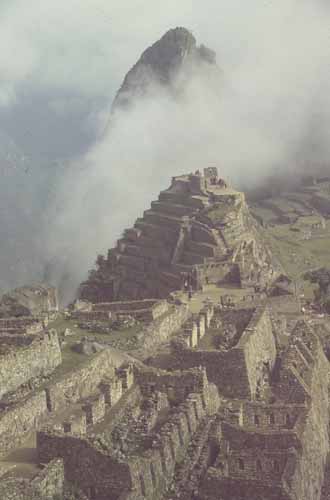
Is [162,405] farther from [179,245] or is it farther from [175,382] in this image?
[179,245]

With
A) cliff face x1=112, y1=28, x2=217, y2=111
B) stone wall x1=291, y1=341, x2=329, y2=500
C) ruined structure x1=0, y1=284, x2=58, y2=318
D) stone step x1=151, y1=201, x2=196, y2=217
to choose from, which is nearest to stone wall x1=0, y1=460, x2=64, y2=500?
stone wall x1=291, y1=341, x2=329, y2=500

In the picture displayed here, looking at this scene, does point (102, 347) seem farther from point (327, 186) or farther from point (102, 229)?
point (327, 186)

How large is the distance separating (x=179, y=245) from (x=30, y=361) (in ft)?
136

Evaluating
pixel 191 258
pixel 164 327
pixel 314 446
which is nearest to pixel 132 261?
pixel 191 258

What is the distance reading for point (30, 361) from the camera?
2180 cm

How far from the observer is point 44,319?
27594mm

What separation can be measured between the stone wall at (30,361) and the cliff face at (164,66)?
142 meters

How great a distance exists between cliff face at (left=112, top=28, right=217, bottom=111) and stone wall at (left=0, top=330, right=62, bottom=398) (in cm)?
14151

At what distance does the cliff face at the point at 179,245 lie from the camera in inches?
2373

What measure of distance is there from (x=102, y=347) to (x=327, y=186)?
99.6 m

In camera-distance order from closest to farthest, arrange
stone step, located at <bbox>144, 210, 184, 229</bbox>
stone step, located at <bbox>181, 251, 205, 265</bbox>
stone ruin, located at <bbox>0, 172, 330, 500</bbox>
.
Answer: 1. stone ruin, located at <bbox>0, 172, 330, 500</bbox>
2. stone step, located at <bbox>181, 251, 205, 265</bbox>
3. stone step, located at <bbox>144, 210, 184, 229</bbox>

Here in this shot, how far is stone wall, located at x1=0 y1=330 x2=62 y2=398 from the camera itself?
20875 mm

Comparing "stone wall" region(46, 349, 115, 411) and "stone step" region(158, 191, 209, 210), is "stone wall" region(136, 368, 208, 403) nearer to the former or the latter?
"stone wall" region(46, 349, 115, 411)

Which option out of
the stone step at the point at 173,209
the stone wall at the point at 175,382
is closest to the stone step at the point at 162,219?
the stone step at the point at 173,209
